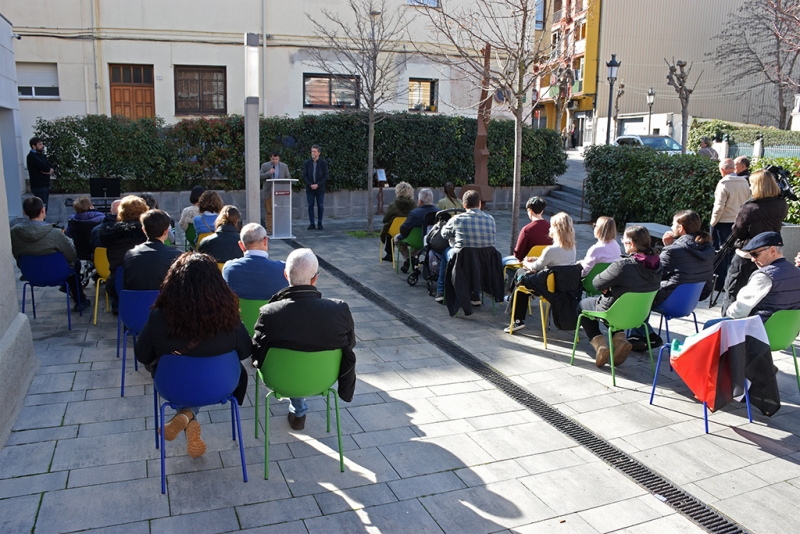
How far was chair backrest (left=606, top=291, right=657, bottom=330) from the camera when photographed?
17.9 ft

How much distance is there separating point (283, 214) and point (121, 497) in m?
9.46

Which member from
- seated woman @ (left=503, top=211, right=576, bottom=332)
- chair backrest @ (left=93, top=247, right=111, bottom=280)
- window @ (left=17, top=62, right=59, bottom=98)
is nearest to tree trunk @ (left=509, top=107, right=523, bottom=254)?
seated woman @ (left=503, top=211, right=576, bottom=332)

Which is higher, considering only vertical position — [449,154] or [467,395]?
[449,154]

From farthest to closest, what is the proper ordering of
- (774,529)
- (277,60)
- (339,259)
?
1. (277,60)
2. (339,259)
3. (774,529)

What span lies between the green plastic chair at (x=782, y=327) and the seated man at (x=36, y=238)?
249 inches

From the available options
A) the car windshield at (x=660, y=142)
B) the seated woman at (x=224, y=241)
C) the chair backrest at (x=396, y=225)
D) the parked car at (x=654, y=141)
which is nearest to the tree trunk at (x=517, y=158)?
the chair backrest at (x=396, y=225)

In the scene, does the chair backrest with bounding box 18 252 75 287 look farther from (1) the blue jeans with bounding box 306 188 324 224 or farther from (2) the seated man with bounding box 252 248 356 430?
(1) the blue jeans with bounding box 306 188 324 224

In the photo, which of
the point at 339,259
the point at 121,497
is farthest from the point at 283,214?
the point at 121,497

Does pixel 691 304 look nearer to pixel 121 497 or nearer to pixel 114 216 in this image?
pixel 121 497

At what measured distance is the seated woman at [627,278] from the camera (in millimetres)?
5465

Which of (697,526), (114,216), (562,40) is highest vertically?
(562,40)

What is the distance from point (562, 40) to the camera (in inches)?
375

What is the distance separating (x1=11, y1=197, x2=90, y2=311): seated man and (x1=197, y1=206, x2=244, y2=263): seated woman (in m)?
1.47

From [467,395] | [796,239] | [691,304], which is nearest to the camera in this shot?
[467,395]
